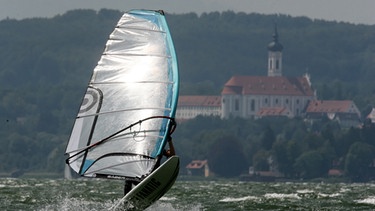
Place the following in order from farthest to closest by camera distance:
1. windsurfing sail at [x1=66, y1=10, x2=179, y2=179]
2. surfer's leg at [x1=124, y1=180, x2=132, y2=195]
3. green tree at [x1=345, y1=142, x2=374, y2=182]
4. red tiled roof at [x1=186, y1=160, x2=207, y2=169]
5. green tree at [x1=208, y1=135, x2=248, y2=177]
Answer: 1. red tiled roof at [x1=186, y1=160, x2=207, y2=169]
2. green tree at [x1=208, y1=135, x2=248, y2=177]
3. green tree at [x1=345, y1=142, x2=374, y2=182]
4. surfer's leg at [x1=124, y1=180, x2=132, y2=195]
5. windsurfing sail at [x1=66, y1=10, x2=179, y2=179]

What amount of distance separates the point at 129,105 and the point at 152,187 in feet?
5.57

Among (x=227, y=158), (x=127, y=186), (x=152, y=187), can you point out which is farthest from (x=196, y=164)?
(x=152, y=187)

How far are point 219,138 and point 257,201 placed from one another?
142733mm

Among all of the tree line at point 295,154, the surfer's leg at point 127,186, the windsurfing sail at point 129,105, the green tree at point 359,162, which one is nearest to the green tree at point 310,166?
the tree line at point 295,154

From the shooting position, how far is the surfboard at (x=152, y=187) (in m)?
30.5

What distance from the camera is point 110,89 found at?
30969 millimetres

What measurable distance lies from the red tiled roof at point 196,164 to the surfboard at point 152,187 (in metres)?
150

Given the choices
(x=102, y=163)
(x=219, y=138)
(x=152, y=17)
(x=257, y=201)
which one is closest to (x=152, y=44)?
(x=152, y=17)

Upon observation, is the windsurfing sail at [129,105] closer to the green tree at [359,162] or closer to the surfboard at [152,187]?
the surfboard at [152,187]

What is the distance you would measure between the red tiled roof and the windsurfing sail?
14983 centimetres

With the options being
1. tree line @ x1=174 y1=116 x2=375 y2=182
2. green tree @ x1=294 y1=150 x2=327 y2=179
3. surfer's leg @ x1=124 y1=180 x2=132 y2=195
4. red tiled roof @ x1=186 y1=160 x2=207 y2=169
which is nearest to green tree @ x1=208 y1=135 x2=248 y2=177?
tree line @ x1=174 y1=116 x2=375 y2=182

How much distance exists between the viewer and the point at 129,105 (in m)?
31.0

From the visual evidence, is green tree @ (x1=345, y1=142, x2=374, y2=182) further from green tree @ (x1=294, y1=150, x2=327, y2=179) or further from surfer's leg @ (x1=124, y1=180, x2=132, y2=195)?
surfer's leg @ (x1=124, y1=180, x2=132, y2=195)

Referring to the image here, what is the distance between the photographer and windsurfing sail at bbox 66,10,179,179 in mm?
30906
